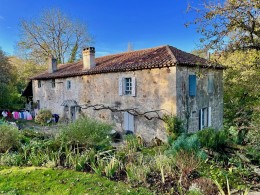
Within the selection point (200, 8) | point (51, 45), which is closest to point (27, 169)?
point (200, 8)

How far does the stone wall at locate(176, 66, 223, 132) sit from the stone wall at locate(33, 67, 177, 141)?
62 centimetres

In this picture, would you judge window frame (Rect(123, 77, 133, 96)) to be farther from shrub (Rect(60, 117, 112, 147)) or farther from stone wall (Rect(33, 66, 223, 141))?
shrub (Rect(60, 117, 112, 147))

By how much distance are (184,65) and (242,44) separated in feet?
16.3

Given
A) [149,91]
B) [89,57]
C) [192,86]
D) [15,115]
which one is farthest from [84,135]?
[15,115]

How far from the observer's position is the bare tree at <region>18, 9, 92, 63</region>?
3092cm

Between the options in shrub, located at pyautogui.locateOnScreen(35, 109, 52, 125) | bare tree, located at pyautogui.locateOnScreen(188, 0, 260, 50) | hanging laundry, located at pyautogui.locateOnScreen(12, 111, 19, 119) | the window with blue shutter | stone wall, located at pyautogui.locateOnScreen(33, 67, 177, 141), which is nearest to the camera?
bare tree, located at pyautogui.locateOnScreen(188, 0, 260, 50)

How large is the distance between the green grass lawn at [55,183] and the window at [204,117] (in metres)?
10.5

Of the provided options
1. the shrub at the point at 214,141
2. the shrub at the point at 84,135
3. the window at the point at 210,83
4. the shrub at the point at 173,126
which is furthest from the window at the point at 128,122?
the shrub at the point at 214,141

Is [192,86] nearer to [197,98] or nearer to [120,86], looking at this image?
[197,98]

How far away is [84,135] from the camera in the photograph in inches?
309

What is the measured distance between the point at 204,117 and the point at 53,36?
25.8 meters

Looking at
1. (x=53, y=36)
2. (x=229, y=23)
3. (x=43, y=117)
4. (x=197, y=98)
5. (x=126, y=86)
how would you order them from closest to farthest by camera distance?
(x=229, y=23) → (x=197, y=98) → (x=126, y=86) → (x=43, y=117) → (x=53, y=36)

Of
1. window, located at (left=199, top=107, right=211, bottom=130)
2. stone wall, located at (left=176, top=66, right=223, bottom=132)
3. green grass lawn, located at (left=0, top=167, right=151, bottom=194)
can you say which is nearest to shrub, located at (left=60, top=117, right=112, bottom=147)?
green grass lawn, located at (left=0, top=167, right=151, bottom=194)

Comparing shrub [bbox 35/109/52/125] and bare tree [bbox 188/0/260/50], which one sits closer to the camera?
bare tree [bbox 188/0/260/50]
